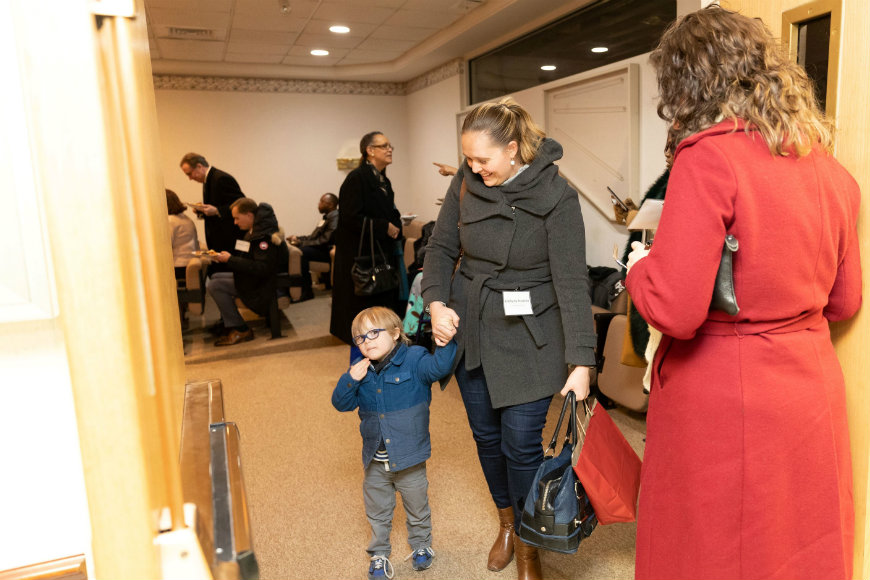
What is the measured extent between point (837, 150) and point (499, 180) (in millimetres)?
846

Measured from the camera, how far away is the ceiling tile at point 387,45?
6988 mm

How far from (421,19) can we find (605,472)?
5.42 metres

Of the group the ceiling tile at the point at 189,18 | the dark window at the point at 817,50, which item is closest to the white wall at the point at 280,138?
the ceiling tile at the point at 189,18

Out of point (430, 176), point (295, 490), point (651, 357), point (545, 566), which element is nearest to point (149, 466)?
point (651, 357)

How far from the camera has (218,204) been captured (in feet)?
18.2

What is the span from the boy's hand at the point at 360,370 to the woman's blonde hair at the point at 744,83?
3.90 feet

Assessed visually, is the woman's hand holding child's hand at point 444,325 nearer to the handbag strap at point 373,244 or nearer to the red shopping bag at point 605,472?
the red shopping bag at point 605,472

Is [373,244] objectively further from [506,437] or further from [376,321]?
[506,437]

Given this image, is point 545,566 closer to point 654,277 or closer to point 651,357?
point 651,357

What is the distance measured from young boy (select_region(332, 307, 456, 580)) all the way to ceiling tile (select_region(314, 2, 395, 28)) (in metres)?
4.36

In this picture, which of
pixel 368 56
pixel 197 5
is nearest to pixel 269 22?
pixel 197 5

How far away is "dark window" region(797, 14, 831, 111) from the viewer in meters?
1.33

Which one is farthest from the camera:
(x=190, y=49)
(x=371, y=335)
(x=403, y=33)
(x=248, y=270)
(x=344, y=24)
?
(x=190, y=49)

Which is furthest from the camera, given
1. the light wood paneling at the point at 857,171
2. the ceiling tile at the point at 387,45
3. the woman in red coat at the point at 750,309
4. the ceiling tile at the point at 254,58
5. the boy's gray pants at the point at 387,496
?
the ceiling tile at the point at 254,58
